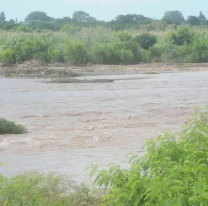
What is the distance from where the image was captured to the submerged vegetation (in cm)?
559

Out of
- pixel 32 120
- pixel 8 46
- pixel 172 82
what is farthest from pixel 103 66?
pixel 32 120

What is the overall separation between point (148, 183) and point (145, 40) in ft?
164

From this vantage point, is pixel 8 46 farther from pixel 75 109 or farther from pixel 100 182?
pixel 100 182

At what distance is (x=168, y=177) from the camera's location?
579cm

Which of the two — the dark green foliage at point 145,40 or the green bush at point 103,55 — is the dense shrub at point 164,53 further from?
the green bush at point 103,55

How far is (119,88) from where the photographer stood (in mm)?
31234

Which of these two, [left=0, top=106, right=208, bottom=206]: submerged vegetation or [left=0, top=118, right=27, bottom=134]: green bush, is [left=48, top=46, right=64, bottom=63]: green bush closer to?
[left=0, top=118, right=27, bottom=134]: green bush

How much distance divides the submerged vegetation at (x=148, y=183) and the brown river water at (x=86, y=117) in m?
3.39

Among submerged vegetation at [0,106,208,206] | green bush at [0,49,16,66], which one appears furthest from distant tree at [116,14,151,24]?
submerged vegetation at [0,106,208,206]

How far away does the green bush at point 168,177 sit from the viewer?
5523mm

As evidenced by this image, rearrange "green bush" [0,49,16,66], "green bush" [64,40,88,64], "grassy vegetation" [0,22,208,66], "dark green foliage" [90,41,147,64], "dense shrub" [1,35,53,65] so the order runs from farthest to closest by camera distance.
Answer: "dark green foliage" [90,41,147,64] → "grassy vegetation" [0,22,208,66] → "green bush" [64,40,88,64] → "dense shrub" [1,35,53,65] → "green bush" [0,49,16,66]

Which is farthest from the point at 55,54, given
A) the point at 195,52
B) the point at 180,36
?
the point at 180,36

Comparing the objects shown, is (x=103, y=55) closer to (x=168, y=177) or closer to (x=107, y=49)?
(x=107, y=49)

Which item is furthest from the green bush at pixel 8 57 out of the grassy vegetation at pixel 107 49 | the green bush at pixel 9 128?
the green bush at pixel 9 128
